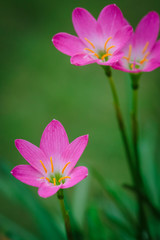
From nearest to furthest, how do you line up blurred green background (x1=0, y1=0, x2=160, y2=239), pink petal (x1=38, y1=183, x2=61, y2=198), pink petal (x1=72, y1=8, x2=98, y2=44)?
pink petal (x1=38, y1=183, x2=61, y2=198) < pink petal (x1=72, y1=8, x2=98, y2=44) < blurred green background (x1=0, y1=0, x2=160, y2=239)

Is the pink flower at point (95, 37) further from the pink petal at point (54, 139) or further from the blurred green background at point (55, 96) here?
the blurred green background at point (55, 96)

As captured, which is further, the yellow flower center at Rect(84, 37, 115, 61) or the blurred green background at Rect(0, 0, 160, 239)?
the blurred green background at Rect(0, 0, 160, 239)

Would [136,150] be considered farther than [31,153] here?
Yes

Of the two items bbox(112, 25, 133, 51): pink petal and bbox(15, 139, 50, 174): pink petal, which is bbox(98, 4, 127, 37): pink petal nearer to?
bbox(112, 25, 133, 51): pink petal

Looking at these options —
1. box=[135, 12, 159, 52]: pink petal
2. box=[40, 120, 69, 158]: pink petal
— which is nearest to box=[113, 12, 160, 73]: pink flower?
box=[135, 12, 159, 52]: pink petal

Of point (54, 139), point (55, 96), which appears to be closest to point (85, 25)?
point (54, 139)

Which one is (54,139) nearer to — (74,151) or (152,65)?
(74,151)

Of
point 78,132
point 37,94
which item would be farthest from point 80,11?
point 37,94
